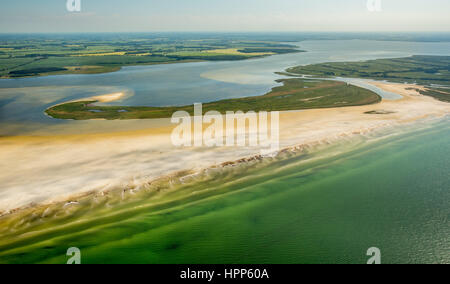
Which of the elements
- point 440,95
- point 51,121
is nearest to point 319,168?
point 51,121

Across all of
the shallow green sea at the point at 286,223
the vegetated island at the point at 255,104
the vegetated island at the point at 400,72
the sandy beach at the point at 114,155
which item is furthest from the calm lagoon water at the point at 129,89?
the shallow green sea at the point at 286,223

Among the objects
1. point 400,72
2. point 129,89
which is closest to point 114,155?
point 129,89

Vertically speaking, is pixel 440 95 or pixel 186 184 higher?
pixel 440 95

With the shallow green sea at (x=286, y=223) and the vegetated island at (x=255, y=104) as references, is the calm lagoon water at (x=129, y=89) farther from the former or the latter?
the shallow green sea at (x=286, y=223)

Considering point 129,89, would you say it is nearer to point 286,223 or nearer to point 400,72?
point 286,223

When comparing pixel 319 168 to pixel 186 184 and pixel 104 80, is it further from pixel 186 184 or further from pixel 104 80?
pixel 104 80
